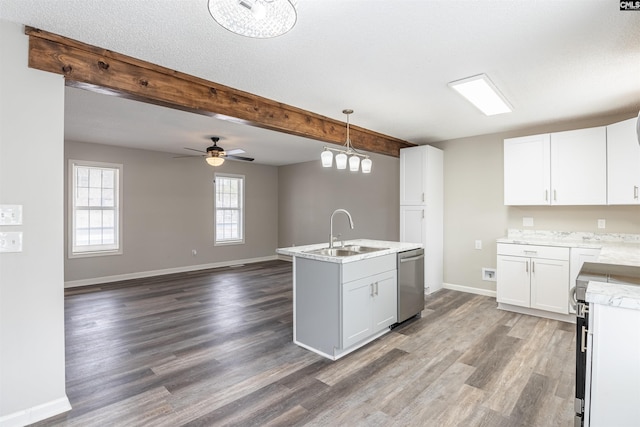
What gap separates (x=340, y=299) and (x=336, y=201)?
4.72m

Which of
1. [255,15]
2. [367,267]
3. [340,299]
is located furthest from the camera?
[367,267]

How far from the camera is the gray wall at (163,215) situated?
5859mm

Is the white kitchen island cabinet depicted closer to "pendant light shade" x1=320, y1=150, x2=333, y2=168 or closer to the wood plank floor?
the wood plank floor

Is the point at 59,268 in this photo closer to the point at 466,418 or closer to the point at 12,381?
the point at 12,381

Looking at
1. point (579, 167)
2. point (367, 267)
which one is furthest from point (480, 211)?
point (367, 267)

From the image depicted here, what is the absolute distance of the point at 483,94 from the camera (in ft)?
10.3

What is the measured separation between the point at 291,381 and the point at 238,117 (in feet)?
7.94

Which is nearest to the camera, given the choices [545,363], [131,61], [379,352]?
[131,61]

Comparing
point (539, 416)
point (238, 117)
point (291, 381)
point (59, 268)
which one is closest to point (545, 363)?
point (539, 416)

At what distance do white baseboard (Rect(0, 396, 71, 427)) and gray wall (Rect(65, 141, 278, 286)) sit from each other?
4301 mm

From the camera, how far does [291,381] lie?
2.52 meters

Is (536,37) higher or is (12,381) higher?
(536,37)

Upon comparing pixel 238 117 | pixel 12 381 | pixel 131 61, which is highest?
pixel 131 61

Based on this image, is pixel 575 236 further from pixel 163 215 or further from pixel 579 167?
pixel 163 215
